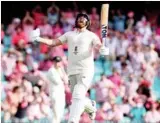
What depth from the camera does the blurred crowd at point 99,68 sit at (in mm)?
19641

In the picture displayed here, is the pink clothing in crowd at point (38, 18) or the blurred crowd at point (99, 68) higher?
the pink clothing in crowd at point (38, 18)

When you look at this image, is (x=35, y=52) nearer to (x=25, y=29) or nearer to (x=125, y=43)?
(x=25, y=29)

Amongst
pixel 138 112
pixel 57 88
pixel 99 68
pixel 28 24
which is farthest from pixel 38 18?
pixel 57 88

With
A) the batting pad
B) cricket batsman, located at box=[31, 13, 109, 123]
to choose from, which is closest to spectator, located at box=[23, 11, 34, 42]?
the batting pad

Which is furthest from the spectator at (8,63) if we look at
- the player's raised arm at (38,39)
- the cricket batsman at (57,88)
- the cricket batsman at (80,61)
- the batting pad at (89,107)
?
the cricket batsman at (80,61)

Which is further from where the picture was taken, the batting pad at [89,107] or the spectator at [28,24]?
the spectator at [28,24]

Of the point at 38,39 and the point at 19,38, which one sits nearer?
the point at 38,39

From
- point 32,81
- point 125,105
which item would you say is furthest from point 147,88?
point 32,81

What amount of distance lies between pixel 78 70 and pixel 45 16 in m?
11.4

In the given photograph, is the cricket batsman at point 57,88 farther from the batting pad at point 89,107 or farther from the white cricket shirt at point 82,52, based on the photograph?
the white cricket shirt at point 82,52

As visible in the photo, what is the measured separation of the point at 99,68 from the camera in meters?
22.6

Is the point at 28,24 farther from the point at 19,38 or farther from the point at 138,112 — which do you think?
the point at 138,112

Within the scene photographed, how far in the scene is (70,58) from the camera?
12.7m

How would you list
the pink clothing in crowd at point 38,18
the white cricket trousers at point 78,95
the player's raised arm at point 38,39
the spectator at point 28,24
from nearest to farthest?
the white cricket trousers at point 78,95
the player's raised arm at point 38,39
the spectator at point 28,24
the pink clothing in crowd at point 38,18
